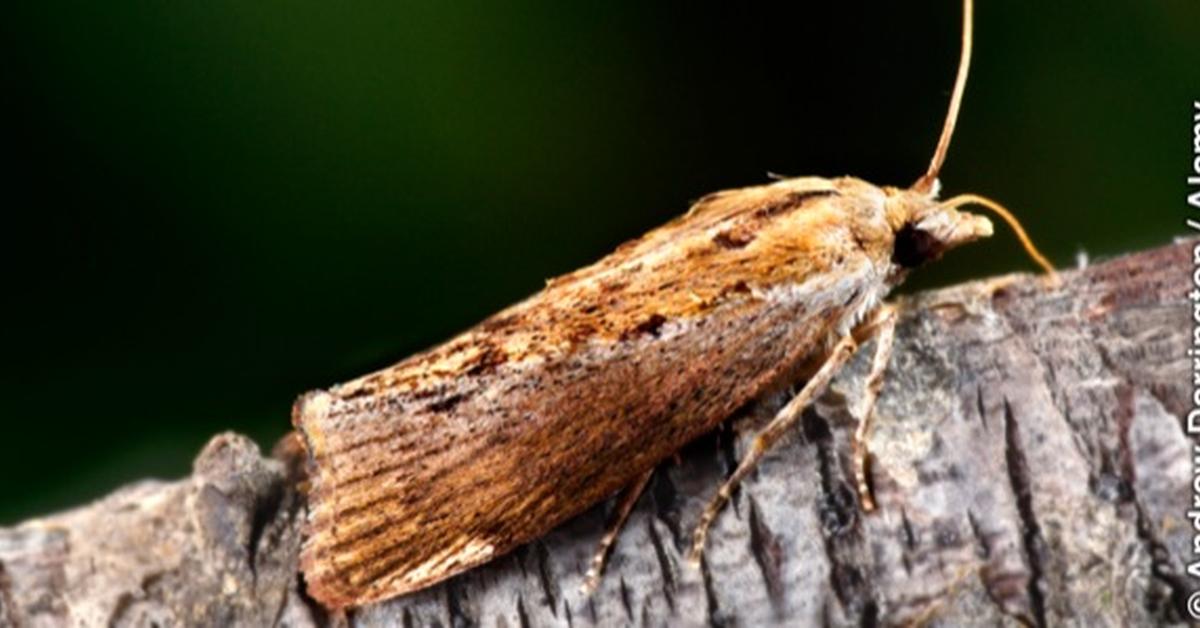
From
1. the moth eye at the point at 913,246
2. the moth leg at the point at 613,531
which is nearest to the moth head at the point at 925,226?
the moth eye at the point at 913,246

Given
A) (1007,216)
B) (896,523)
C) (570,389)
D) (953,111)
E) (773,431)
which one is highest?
(953,111)

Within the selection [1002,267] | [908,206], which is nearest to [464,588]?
[908,206]

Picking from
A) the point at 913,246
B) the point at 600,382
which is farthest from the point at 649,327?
the point at 913,246

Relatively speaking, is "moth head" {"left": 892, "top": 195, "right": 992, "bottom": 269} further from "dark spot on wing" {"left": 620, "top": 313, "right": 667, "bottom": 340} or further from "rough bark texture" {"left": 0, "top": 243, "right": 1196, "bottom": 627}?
"dark spot on wing" {"left": 620, "top": 313, "right": 667, "bottom": 340}

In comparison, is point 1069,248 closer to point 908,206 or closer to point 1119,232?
point 1119,232
